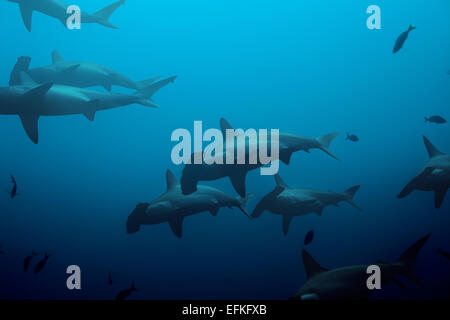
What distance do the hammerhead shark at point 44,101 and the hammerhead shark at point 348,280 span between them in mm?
3663

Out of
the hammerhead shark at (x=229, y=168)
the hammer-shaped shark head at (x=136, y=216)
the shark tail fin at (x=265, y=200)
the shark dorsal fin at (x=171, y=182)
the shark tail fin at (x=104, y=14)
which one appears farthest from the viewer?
the shark tail fin at (x=104, y=14)

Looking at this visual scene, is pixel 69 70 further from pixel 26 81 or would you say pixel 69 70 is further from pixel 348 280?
pixel 348 280

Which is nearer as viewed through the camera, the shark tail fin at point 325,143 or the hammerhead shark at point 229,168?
the hammerhead shark at point 229,168

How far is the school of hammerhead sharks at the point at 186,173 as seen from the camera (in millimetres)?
4102

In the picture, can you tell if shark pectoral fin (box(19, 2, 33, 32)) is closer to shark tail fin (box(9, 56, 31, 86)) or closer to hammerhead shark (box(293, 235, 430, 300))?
shark tail fin (box(9, 56, 31, 86))

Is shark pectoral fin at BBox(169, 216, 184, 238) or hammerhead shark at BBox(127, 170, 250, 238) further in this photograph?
shark pectoral fin at BBox(169, 216, 184, 238)

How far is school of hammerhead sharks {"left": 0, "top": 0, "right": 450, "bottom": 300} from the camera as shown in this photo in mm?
4102

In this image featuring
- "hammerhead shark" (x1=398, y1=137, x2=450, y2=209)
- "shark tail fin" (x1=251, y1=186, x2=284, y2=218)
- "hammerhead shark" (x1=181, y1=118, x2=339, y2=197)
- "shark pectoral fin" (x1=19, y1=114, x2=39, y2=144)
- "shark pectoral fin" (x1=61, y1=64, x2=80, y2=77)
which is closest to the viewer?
"hammerhead shark" (x1=181, y1=118, x2=339, y2=197)

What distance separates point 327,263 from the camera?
25.3 meters

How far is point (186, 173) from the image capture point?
13.4 ft

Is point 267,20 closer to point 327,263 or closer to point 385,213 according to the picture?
point 385,213

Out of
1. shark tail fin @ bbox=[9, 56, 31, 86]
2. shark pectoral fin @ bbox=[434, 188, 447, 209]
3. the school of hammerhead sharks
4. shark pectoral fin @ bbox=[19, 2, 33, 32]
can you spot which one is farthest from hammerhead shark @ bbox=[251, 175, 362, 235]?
shark pectoral fin @ bbox=[19, 2, 33, 32]

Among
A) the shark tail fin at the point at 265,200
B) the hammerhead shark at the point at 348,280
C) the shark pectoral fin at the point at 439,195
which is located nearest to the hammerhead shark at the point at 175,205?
the shark tail fin at the point at 265,200

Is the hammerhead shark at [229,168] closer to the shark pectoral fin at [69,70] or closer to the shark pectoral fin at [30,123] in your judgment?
the shark pectoral fin at [30,123]
